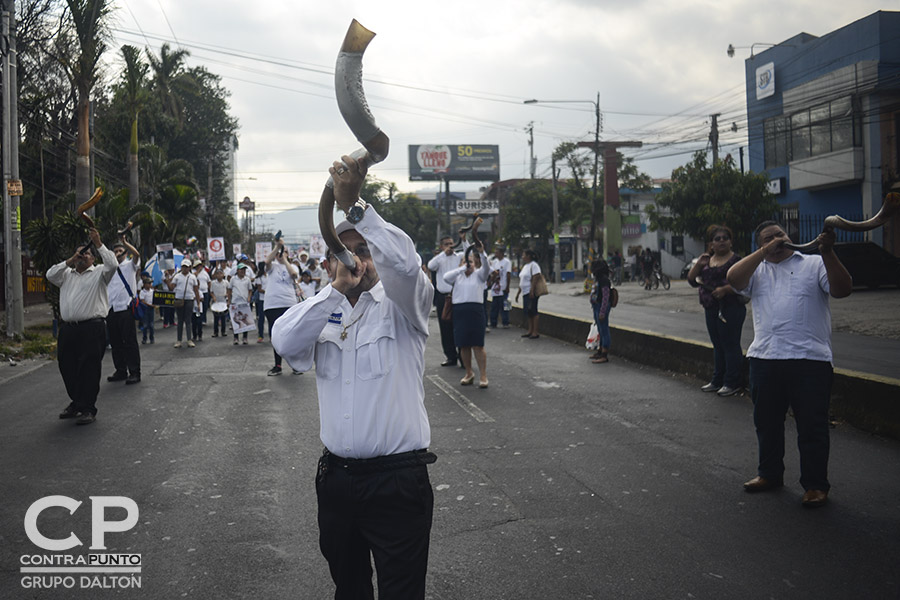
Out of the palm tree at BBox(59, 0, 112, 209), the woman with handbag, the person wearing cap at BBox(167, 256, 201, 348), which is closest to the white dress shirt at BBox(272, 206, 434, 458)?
the woman with handbag

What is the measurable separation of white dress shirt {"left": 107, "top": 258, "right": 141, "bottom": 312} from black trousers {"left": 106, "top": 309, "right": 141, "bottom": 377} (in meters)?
0.10

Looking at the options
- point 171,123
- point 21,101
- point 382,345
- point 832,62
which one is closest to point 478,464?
point 382,345

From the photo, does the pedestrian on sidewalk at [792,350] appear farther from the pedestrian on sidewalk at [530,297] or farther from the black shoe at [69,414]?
the pedestrian on sidewalk at [530,297]

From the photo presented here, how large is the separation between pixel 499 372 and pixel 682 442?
5.05 meters

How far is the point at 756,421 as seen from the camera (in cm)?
605

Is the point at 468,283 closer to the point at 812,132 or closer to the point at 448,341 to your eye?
the point at 448,341

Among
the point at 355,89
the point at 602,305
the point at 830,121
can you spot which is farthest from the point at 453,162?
the point at 355,89

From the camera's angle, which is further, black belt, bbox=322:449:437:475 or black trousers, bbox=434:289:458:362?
black trousers, bbox=434:289:458:362

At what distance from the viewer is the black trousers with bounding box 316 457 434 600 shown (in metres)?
2.99

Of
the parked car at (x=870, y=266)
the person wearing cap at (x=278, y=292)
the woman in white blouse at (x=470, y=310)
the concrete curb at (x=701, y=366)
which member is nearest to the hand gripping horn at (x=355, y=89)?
the concrete curb at (x=701, y=366)

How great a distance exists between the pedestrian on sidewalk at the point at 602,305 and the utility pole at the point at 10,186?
12614 mm

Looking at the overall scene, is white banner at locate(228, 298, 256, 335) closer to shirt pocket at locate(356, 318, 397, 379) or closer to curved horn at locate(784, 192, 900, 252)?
curved horn at locate(784, 192, 900, 252)

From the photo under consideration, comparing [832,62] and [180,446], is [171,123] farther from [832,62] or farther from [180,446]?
[180,446]

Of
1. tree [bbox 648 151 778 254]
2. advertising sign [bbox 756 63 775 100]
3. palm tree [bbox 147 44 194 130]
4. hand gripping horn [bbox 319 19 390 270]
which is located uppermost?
palm tree [bbox 147 44 194 130]
